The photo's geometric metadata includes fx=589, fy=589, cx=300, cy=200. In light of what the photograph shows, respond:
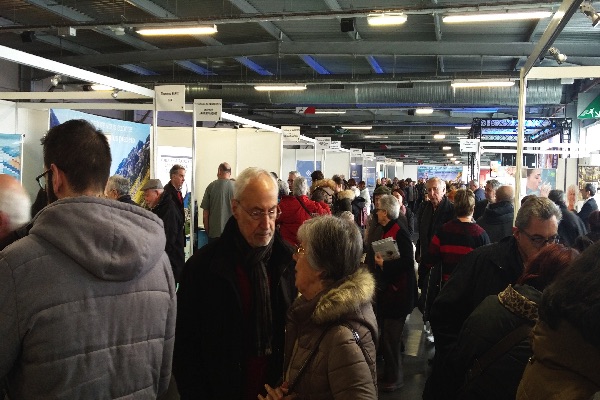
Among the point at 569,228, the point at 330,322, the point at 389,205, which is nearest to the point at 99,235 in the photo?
the point at 330,322

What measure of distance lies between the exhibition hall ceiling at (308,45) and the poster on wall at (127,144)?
1460 mm

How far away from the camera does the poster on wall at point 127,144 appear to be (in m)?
7.84

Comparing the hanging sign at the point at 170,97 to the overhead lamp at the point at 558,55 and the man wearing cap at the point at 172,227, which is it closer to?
the man wearing cap at the point at 172,227

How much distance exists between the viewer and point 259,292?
88.1 inches

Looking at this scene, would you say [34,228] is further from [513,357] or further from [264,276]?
[513,357]

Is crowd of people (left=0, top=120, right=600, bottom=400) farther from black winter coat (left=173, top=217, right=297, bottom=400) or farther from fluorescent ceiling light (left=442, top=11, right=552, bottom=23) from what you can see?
fluorescent ceiling light (left=442, top=11, right=552, bottom=23)

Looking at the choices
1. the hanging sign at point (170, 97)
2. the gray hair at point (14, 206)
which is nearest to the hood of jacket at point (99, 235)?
the gray hair at point (14, 206)

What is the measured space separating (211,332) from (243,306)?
150 mm

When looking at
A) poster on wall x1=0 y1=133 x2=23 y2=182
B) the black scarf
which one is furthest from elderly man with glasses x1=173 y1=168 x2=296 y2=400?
poster on wall x1=0 y1=133 x2=23 y2=182

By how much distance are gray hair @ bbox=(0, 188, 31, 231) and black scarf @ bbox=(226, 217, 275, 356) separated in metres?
0.80

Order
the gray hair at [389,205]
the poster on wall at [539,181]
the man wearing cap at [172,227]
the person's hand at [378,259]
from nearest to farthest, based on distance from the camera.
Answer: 1. the person's hand at [378,259]
2. the gray hair at [389,205]
3. the man wearing cap at [172,227]
4. the poster on wall at [539,181]

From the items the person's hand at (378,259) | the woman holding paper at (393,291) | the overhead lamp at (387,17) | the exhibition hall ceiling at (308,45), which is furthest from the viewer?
the exhibition hall ceiling at (308,45)

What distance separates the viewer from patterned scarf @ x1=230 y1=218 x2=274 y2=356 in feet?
7.29

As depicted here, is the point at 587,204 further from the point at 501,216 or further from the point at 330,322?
the point at 330,322
